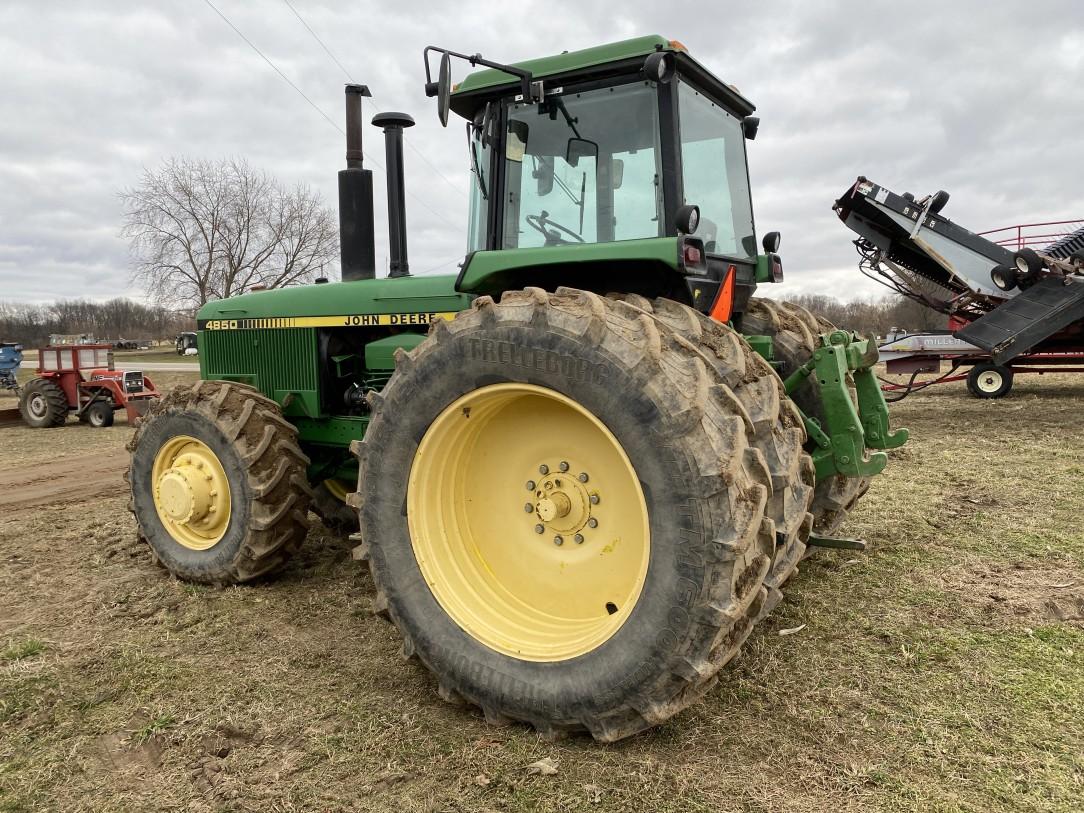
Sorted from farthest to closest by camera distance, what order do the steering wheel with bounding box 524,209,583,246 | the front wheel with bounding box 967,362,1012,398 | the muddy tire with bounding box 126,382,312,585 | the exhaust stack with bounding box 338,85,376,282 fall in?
the front wheel with bounding box 967,362,1012,398, the exhaust stack with bounding box 338,85,376,282, the muddy tire with bounding box 126,382,312,585, the steering wheel with bounding box 524,209,583,246

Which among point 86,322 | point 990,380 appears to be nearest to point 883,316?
point 990,380

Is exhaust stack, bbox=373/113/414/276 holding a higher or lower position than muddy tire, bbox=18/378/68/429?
higher

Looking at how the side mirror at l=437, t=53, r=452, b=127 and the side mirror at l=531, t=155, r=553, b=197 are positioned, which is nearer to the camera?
the side mirror at l=437, t=53, r=452, b=127

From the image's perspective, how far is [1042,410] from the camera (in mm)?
9875

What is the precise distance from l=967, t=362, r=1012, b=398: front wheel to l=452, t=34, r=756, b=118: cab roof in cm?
975

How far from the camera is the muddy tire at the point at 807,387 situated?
3.68 metres

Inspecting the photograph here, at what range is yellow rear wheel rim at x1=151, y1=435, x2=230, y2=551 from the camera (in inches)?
153

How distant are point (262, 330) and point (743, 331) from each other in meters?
2.80

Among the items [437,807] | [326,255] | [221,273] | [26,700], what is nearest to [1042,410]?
[437,807]

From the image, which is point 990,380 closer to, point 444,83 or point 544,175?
point 544,175

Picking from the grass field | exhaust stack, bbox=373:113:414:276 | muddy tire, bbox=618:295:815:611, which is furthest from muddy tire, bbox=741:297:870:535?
exhaust stack, bbox=373:113:414:276

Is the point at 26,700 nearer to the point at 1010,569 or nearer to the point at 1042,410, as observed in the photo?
the point at 1010,569

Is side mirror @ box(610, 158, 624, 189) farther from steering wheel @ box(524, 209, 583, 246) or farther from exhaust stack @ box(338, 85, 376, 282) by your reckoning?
exhaust stack @ box(338, 85, 376, 282)

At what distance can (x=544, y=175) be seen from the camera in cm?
331
